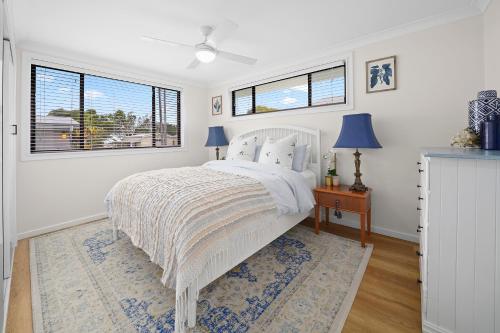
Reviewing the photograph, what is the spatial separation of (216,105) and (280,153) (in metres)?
2.30

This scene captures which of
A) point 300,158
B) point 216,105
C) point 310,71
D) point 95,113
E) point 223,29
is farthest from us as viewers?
point 216,105

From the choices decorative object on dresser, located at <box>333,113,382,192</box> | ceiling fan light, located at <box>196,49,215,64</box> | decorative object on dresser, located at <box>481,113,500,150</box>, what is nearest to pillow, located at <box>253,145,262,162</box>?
decorative object on dresser, located at <box>333,113,382,192</box>

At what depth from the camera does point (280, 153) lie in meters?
2.87

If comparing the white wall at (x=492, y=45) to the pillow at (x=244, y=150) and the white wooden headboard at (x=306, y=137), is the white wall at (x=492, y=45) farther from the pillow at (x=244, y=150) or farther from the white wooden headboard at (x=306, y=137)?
the pillow at (x=244, y=150)

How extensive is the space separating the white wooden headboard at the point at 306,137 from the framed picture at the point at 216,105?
1258 millimetres

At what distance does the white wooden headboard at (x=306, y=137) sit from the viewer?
9.99 feet

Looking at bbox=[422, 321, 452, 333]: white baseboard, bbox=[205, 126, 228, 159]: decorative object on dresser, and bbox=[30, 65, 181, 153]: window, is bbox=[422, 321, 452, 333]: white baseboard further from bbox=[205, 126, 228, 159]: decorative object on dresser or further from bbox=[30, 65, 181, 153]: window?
bbox=[30, 65, 181, 153]: window

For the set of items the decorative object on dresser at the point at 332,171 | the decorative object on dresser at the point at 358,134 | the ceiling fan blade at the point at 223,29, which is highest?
the ceiling fan blade at the point at 223,29

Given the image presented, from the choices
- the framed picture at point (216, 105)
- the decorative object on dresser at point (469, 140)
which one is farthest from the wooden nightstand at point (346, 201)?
the framed picture at point (216, 105)

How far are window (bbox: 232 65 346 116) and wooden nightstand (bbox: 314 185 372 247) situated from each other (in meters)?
1.25

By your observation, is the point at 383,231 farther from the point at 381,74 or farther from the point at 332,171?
the point at 381,74

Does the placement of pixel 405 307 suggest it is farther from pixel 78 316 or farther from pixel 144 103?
pixel 144 103

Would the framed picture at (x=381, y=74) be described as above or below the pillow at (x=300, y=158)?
above

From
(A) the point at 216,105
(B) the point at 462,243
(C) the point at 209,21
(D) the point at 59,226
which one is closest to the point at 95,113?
(D) the point at 59,226
